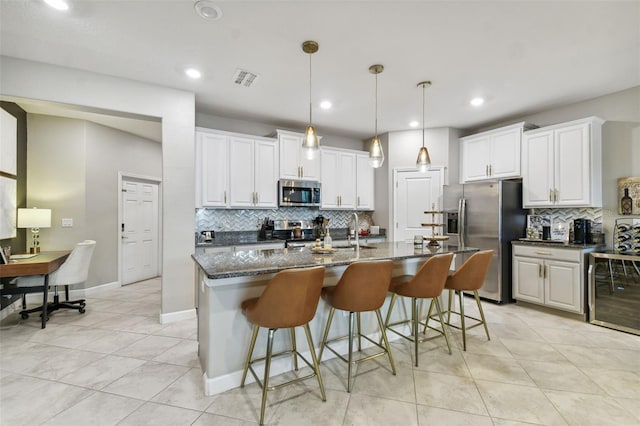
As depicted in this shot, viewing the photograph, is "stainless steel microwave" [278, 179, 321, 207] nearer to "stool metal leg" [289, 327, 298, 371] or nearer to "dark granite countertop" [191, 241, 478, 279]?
"dark granite countertop" [191, 241, 478, 279]

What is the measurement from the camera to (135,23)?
7.84 feet

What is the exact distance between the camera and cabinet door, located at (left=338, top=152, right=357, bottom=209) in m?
5.31

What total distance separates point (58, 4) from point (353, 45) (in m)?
2.27

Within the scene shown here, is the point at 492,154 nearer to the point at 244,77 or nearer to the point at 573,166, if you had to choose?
the point at 573,166

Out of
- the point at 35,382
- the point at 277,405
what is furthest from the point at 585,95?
the point at 35,382

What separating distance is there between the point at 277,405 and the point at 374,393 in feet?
2.26

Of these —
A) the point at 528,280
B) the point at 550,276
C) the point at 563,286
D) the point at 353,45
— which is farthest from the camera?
the point at 528,280

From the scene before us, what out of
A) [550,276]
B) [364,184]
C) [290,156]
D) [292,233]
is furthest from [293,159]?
[550,276]

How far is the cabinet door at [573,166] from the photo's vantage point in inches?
146

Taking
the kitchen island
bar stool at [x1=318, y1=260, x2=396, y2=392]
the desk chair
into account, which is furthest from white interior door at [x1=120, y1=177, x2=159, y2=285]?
bar stool at [x1=318, y1=260, x2=396, y2=392]

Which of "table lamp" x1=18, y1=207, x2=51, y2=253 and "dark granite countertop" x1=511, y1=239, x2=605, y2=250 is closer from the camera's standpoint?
"dark granite countertop" x1=511, y1=239, x2=605, y2=250

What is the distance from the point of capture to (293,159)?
4.81 meters

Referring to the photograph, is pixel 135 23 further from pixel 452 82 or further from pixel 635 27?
pixel 635 27

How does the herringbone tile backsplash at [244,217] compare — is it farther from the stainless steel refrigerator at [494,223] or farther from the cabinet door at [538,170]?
the cabinet door at [538,170]
